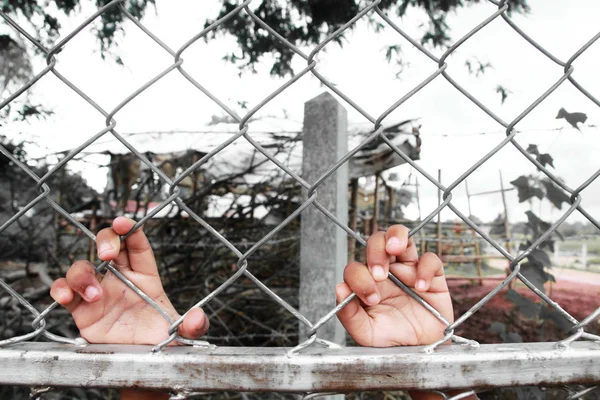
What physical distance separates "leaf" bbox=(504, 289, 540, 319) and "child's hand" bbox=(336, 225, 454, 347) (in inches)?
38.0

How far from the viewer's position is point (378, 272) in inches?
25.6

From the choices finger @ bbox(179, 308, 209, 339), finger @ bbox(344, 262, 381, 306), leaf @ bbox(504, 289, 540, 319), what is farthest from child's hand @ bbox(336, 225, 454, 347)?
leaf @ bbox(504, 289, 540, 319)

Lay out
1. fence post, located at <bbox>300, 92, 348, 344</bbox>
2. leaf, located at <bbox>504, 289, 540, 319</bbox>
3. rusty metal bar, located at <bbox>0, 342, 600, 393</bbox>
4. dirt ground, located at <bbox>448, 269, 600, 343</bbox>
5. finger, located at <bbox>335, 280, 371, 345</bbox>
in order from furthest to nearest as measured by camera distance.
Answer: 1. dirt ground, located at <bbox>448, 269, 600, 343</bbox>
2. leaf, located at <bbox>504, 289, 540, 319</bbox>
3. fence post, located at <bbox>300, 92, 348, 344</bbox>
4. finger, located at <bbox>335, 280, 371, 345</bbox>
5. rusty metal bar, located at <bbox>0, 342, 600, 393</bbox>

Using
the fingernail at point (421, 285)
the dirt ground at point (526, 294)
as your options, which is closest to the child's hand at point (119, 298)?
the fingernail at point (421, 285)

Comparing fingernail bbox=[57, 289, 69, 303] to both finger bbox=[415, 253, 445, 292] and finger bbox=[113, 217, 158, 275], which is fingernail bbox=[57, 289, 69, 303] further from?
finger bbox=[415, 253, 445, 292]

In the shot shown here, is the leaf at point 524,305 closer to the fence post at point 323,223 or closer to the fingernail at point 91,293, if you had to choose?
the fence post at point 323,223

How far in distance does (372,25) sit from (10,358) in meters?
3.07

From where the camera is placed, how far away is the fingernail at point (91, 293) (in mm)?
648

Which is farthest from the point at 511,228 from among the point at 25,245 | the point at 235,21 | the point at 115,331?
the point at 115,331

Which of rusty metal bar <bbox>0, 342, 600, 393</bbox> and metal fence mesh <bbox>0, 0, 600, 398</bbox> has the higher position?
metal fence mesh <bbox>0, 0, 600, 398</bbox>

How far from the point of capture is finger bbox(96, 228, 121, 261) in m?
0.64

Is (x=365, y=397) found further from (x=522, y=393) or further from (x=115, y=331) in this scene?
(x=115, y=331)

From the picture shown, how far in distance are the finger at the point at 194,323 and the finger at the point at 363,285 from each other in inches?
10.1

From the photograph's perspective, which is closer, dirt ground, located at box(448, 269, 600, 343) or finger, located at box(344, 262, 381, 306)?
finger, located at box(344, 262, 381, 306)
